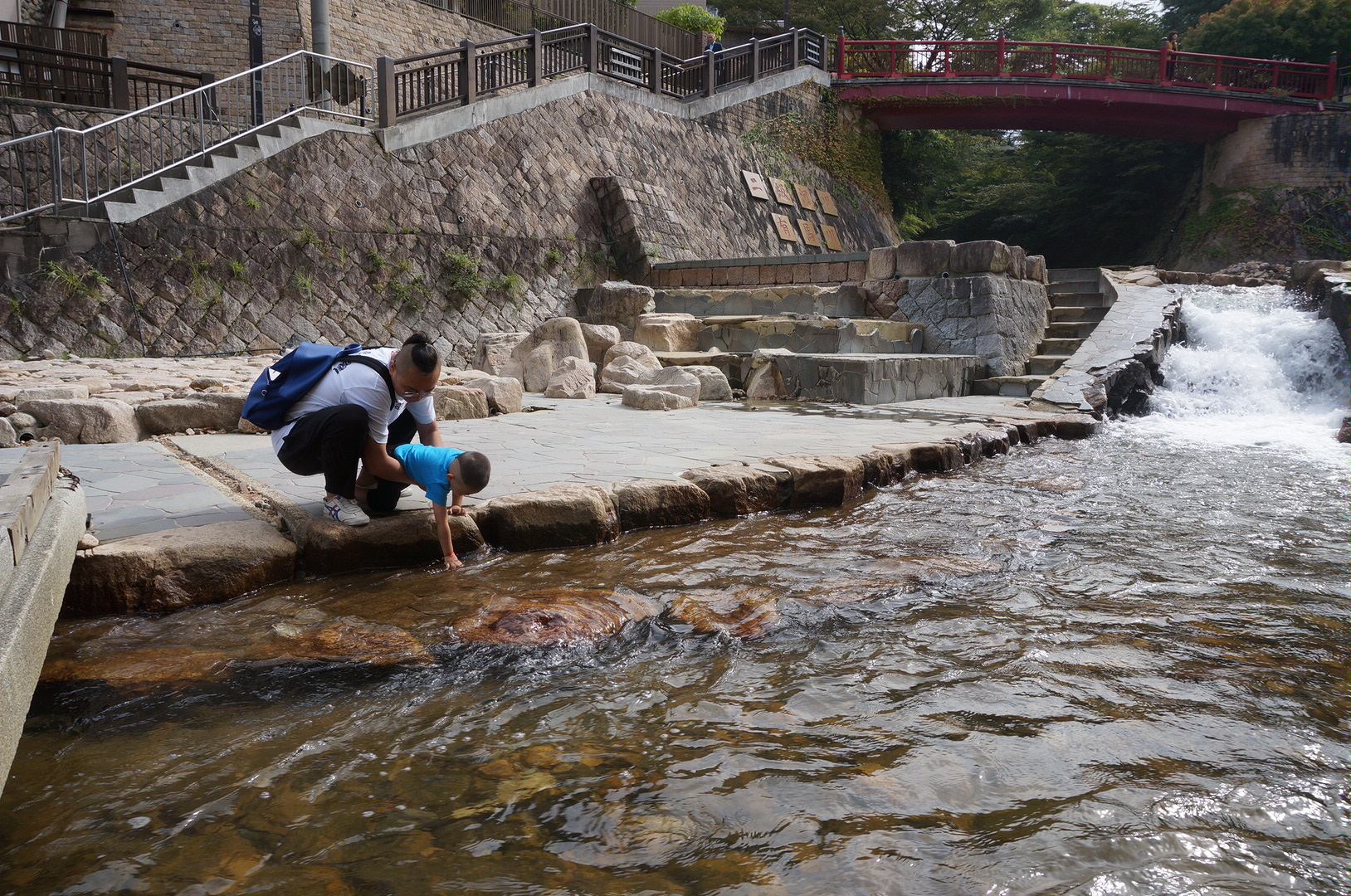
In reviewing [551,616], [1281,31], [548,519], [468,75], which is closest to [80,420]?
[548,519]

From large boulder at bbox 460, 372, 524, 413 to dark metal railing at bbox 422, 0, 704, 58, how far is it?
15.5 m

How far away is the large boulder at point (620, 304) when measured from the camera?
39.5 ft

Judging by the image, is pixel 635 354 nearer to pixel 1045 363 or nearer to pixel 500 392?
pixel 500 392

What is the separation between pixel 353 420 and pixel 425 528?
517mm

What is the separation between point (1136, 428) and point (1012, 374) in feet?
7.06

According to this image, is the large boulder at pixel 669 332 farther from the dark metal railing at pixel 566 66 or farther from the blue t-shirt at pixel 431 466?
the blue t-shirt at pixel 431 466

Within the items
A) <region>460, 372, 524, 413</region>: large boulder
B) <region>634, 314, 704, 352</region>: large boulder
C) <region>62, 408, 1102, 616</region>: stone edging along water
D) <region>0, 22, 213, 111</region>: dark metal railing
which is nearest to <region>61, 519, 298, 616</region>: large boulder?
<region>62, 408, 1102, 616</region>: stone edging along water

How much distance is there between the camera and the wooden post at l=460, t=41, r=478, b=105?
13.2 metres

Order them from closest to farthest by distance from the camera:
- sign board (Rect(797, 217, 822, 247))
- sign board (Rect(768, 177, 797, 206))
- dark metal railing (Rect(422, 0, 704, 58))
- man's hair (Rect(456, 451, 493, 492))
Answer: man's hair (Rect(456, 451, 493, 492)), sign board (Rect(768, 177, 797, 206)), sign board (Rect(797, 217, 822, 247)), dark metal railing (Rect(422, 0, 704, 58))

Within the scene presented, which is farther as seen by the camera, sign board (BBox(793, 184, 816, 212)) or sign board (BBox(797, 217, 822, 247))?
sign board (BBox(793, 184, 816, 212))

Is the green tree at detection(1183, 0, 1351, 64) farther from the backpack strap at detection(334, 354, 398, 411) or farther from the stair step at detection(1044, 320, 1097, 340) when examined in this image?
the backpack strap at detection(334, 354, 398, 411)

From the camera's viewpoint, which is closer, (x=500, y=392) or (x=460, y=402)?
(x=460, y=402)

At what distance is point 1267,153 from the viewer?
20125 millimetres

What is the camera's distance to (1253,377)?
9648 millimetres
